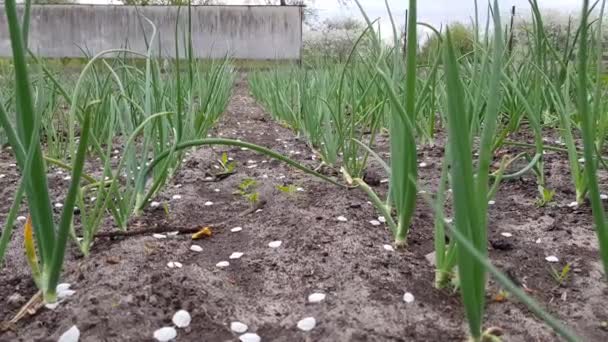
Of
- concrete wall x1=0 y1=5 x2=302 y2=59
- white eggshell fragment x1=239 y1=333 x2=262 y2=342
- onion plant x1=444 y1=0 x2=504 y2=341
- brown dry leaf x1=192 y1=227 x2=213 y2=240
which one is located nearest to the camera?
onion plant x1=444 y1=0 x2=504 y2=341

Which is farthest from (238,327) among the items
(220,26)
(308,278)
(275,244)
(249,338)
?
(220,26)

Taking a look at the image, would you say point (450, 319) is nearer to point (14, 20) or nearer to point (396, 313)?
point (396, 313)

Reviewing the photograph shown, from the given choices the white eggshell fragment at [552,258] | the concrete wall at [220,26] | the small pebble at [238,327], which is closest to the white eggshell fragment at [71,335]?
the small pebble at [238,327]

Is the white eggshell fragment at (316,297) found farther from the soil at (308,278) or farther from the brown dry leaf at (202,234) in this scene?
the brown dry leaf at (202,234)

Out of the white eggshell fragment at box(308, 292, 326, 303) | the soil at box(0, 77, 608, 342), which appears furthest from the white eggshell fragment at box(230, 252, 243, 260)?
the white eggshell fragment at box(308, 292, 326, 303)

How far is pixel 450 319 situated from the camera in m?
0.62

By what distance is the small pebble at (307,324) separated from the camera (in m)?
0.61

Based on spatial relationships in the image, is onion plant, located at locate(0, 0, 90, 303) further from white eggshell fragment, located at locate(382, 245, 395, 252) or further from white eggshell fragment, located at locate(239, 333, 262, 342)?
white eggshell fragment, located at locate(382, 245, 395, 252)

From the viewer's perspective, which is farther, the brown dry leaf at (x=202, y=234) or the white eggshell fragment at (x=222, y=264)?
the brown dry leaf at (x=202, y=234)

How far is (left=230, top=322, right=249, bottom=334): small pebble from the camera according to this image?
61 centimetres

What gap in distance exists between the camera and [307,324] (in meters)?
0.61

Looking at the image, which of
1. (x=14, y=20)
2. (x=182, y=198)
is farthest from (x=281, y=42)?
(x=14, y=20)

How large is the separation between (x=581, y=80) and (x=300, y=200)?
2.38 ft

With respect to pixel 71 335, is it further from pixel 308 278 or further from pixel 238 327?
pixel 308 278
